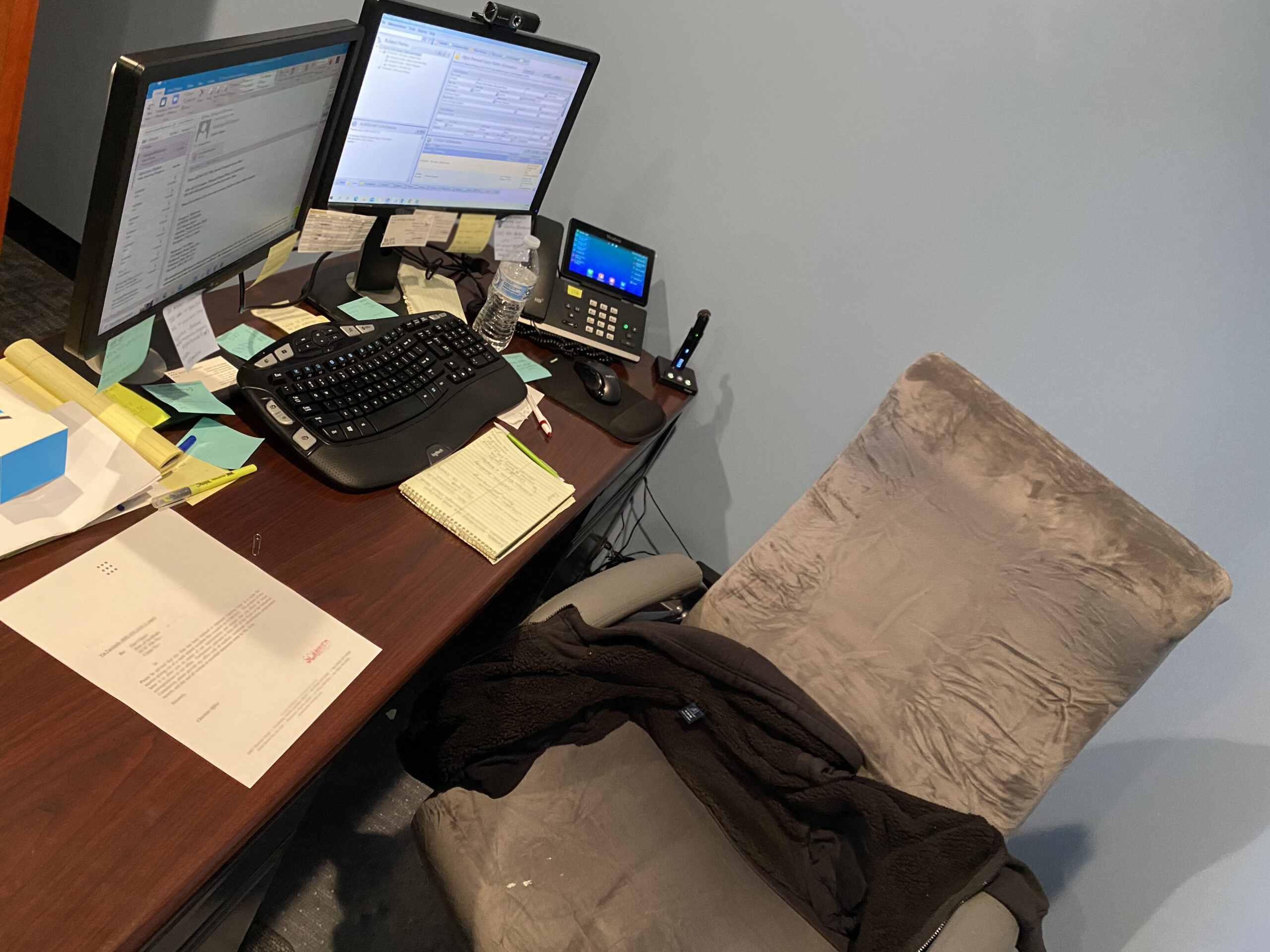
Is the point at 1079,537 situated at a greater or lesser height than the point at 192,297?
greater

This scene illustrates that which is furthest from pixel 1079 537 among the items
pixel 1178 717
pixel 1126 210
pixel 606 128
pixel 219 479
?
pixel 606 128

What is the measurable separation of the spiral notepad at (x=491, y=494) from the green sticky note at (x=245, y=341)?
0.31m

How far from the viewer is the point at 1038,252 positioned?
1.45 m

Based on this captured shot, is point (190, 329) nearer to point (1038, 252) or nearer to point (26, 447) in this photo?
point (26, 447)

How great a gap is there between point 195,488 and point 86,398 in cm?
15

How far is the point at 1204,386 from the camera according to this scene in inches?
53.8

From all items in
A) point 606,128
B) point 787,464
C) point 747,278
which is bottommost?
point 787,464

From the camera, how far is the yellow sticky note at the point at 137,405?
927mm

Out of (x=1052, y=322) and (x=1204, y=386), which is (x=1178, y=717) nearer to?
(x=1204, y=386)

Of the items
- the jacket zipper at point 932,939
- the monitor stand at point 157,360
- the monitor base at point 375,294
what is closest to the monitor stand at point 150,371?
the monitor stand at point 157,360

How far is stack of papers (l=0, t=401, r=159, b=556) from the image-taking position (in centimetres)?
77

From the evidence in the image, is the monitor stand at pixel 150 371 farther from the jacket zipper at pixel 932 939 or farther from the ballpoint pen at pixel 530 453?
the jacket zipper at pixel 932 939

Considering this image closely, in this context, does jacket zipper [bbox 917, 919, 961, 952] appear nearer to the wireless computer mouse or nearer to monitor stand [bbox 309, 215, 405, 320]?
the wireless computer mouse

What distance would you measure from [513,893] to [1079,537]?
86 centimetres
